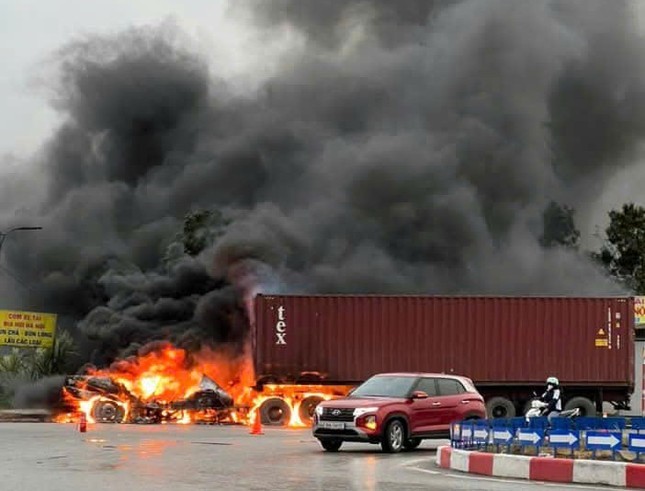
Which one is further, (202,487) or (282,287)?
(282,287)

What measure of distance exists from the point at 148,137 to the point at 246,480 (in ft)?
147

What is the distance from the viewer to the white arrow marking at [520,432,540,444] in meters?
14.2

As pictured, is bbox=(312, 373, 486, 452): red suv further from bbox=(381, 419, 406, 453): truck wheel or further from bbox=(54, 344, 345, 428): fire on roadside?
bbox=(54, 344, 345, 428): fire on roadside

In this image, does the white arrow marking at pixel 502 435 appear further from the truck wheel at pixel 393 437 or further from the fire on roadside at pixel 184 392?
the fire on roadside at pixel 184 392

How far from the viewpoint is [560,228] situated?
68.6m

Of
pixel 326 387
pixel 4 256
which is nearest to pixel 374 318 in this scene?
pixel 326 387

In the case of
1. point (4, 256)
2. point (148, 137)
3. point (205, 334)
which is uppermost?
point (148, 137)

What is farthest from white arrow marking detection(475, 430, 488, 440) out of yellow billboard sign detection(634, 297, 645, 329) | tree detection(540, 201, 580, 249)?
tree detection(540, 201, 580, 249)

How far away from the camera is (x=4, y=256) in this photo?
53406 mm

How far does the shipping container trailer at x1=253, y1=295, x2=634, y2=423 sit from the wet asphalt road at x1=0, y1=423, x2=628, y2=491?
28.6 feet

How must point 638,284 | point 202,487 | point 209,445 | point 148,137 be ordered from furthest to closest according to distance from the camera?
point 638,284
point 148,137
point 209,445
point 202,487

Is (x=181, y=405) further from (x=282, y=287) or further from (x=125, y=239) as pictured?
(x=125, y=239)

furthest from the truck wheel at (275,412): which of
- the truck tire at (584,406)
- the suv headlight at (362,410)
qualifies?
the suv headlight at (362,410)

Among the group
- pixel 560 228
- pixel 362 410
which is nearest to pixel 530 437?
pixel 362 410
